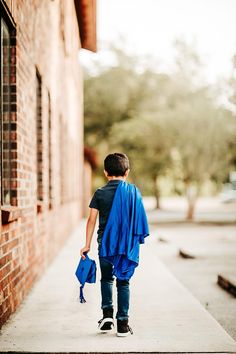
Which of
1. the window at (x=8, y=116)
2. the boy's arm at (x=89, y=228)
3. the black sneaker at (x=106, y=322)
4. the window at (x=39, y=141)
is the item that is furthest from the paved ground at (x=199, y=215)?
the boy's arm at (x=89, y=228)

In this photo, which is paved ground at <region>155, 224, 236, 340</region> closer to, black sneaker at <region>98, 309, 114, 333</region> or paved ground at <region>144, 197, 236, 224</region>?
black sneaker at <region>98, 309, 114, 333</region>

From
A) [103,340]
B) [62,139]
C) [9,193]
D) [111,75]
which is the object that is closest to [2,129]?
[9,193]

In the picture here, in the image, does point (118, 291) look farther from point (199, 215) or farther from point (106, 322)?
point (199, 215)

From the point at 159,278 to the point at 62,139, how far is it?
7.00 m

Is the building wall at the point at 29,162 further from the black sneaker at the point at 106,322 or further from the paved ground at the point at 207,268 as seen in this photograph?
the paved ground at the point at 207,268

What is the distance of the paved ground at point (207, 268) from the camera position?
7.45m

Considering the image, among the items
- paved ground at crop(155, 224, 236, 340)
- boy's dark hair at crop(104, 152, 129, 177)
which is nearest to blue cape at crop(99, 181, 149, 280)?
boy's dark hair at crop(104, 152, 129, 177)

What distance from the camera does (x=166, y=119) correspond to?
30.7m

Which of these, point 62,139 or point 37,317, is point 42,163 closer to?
point 37,317

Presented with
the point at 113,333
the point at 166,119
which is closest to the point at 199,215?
the point at 166,119

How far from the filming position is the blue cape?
521cm

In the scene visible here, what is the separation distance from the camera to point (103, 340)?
16.9ft

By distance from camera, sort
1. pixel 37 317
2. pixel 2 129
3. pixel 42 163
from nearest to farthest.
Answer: pixel 37 317, pixel 2 129, pixel 42 163

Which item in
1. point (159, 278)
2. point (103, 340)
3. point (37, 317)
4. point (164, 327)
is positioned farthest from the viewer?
point (159, 278)
